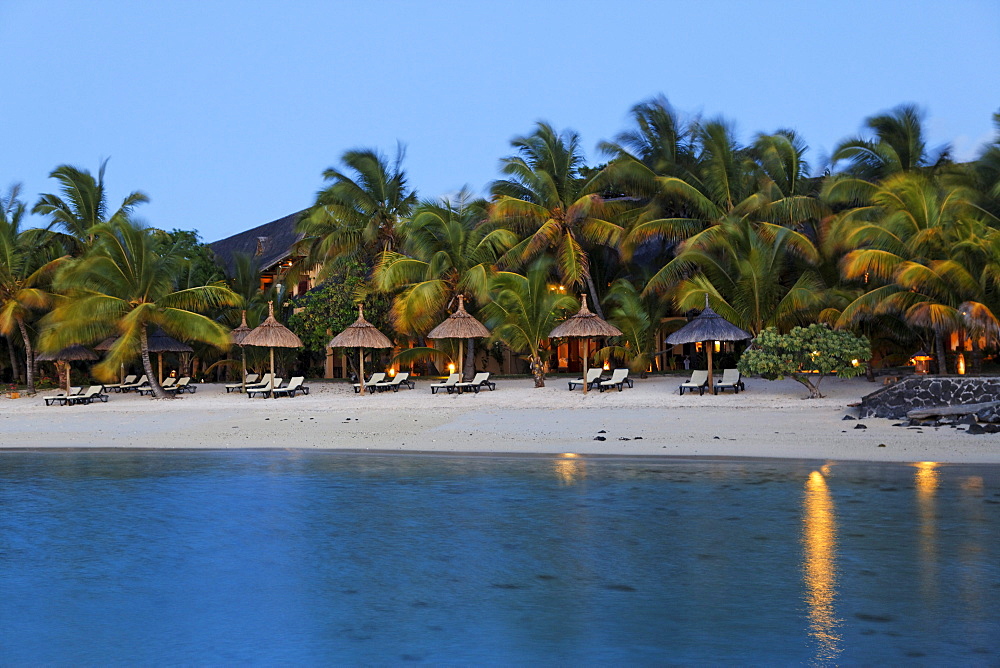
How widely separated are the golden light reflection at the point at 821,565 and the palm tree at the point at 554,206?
13847 mm

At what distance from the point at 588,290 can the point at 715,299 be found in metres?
5.94

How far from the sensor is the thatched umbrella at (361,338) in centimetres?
2267

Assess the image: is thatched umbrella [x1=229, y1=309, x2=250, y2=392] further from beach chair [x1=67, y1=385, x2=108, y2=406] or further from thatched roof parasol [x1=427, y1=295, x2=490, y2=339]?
thatched roof parasol [x1=427, y1=295, x2=490, y2=339]

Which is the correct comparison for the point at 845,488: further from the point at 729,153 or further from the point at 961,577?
the point at 729,153

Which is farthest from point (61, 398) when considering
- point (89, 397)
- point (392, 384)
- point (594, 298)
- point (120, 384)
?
point (594, 298)

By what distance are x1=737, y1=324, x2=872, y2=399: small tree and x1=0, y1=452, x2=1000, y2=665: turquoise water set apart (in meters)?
7.09

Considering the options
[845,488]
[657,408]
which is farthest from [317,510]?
[657,408]

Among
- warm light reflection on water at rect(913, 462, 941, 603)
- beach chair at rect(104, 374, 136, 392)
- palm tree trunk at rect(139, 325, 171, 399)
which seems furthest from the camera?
beach chair at rect(104, 374, 136, 392)

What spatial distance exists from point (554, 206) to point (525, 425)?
1005 centimetres

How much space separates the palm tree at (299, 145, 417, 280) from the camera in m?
25.7

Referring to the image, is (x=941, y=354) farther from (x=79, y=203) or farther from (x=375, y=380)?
(x=79, y=203)

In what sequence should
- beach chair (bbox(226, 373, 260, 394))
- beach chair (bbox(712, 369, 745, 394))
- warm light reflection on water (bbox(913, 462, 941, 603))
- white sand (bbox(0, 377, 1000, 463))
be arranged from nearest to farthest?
warm light reflection on water (bbox(913, 462, 941, 603)) < white sand (bbox(0, 377, 1000, 463)) < beach chair (bbox(712, 369, 745, 394)) < beach chair (bbox(226, 373, 260, 394))

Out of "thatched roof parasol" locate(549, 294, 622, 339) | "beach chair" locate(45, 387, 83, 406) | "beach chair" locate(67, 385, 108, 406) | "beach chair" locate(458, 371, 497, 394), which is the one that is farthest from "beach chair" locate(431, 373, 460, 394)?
"beach chair" locate(45, 387, 83, 406)

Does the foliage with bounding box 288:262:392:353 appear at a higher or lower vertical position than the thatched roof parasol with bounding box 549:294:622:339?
higher
